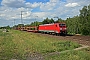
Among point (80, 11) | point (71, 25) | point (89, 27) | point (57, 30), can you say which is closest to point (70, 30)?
point (71, 25)

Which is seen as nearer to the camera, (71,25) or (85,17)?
(85,17)

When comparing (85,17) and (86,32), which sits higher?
(85,17)

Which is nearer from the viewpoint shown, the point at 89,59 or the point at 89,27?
the point at 89,59

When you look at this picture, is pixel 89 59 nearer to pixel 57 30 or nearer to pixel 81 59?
pixel 81 59

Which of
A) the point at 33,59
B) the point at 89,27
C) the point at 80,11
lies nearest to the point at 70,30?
the point at 80,11

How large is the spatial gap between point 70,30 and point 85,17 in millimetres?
11573

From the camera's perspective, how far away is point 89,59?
11.3 m

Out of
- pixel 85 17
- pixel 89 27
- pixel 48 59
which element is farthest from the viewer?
pixel 85 17

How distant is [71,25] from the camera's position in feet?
193

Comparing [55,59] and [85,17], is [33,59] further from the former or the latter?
[85,17]

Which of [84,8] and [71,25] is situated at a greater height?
[84,8]

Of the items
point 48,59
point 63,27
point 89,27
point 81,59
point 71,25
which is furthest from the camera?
point 71,25

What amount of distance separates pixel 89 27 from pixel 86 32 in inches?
65.0

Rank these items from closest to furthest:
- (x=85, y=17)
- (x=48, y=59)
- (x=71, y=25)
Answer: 1. (x=48, y=59)
2. (x=85, y=17)
3. (x=71, y=25)
